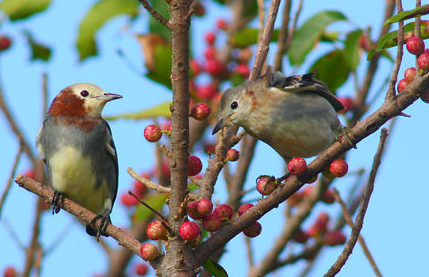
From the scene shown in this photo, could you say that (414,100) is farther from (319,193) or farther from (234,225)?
(319,193)

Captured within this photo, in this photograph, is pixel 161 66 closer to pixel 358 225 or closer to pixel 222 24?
pixel 222 24

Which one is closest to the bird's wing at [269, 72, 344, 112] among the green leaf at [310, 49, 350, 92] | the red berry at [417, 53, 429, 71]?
the green leaf at [310, 49, 350, 92]

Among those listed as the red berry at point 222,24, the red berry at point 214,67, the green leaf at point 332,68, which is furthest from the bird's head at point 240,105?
the red berry at point 222,24

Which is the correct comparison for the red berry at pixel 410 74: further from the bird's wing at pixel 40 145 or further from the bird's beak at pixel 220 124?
the bird's wing at pixel 40 145

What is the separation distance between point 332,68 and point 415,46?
8.31ft

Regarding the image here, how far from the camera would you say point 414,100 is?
111 inches

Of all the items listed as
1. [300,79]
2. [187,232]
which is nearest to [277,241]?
[300,79]

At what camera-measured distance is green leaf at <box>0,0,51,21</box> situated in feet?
18.7

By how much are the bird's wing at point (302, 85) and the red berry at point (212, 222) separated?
1693mm

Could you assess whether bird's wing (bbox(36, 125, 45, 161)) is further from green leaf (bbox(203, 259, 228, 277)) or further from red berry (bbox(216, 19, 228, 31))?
red berry (bbox(216, 19, 228, 31))

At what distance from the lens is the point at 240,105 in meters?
4.63

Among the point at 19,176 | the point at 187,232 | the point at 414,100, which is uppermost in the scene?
the point at 414,100

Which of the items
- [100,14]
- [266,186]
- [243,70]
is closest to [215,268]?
[266,186]

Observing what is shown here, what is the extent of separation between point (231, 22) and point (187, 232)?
479 centimetres
